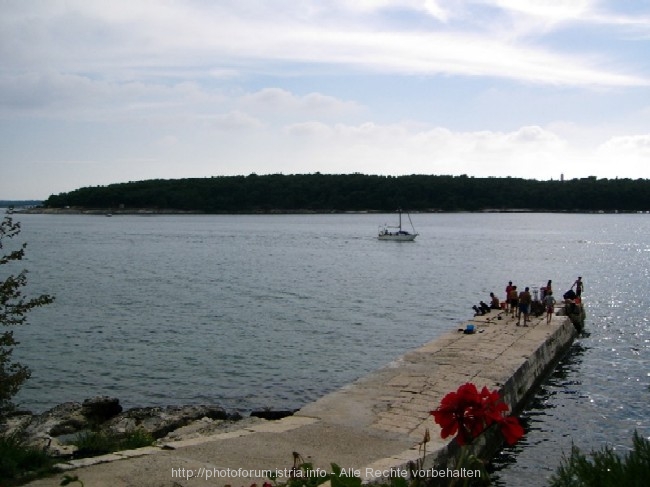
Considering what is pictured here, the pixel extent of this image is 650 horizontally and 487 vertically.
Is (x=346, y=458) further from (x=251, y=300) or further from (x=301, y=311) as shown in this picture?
(x=251, y=300)

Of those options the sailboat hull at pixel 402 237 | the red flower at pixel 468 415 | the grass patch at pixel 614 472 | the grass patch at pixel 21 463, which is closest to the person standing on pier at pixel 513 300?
the grass patch at pixel 21 463

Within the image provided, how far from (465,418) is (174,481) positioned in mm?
4824

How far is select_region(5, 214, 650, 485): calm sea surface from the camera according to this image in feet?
55.8

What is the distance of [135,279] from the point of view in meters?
47.1

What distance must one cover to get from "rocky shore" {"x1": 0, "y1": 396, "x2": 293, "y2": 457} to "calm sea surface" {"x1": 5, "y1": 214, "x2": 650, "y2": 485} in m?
1.90

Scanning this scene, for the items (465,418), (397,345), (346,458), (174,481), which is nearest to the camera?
(465,418)

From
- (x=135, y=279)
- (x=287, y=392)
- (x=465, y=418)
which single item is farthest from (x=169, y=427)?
(x=135, y=279)

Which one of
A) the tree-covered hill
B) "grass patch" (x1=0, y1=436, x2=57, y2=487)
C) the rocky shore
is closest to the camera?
"grass patch" (x1=0, y1=436, x2=57, y2=487)

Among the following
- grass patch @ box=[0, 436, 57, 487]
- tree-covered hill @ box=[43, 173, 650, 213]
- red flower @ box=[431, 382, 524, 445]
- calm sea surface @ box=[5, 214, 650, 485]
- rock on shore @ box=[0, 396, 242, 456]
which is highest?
tree-covered hill @ box=[43, 173, 650, 213]

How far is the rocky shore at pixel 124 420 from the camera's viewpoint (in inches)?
500

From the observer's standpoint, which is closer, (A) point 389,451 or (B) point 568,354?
(A) point 389,451

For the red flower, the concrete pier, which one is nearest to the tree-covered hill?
the concrete pier

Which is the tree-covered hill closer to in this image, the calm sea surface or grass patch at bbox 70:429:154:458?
the calm sea surface

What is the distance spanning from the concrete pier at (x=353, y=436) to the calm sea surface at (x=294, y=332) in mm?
1607
